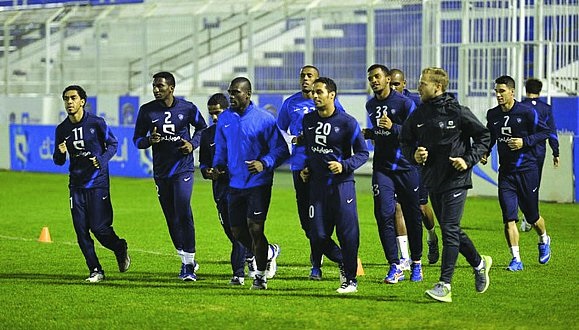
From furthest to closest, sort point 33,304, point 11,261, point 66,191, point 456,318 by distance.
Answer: point 66,191
point 11,261
point 33,304
point 456,318

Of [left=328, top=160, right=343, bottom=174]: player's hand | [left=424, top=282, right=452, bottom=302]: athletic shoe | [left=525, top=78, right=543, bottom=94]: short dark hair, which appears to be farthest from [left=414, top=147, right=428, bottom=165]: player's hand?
[left=525, top=78, right=543, bottom=94]: short dark hair

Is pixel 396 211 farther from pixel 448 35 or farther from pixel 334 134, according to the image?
pixel 448 35

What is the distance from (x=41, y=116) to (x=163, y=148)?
24885 mm

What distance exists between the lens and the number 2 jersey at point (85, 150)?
502 inches

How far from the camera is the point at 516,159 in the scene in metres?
14.0

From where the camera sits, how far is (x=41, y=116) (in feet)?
121

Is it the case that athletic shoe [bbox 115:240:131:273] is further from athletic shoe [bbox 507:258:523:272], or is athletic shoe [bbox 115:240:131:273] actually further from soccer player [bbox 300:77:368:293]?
athletic shoe [bbox 507:258:523:272]

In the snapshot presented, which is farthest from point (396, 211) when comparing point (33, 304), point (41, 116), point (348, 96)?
point (41, 116)

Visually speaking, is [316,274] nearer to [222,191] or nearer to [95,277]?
[222,191]

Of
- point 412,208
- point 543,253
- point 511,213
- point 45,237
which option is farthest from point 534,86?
point 45,237

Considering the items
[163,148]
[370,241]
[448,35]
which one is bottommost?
[370,241]

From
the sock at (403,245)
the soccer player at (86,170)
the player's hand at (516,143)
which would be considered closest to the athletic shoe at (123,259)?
the soccer player at (86,170)

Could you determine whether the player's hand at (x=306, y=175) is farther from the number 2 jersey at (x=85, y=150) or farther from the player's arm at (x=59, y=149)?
the player's arm at (x=59, y=149)

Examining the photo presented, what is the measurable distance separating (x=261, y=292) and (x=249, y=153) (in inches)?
52.7
